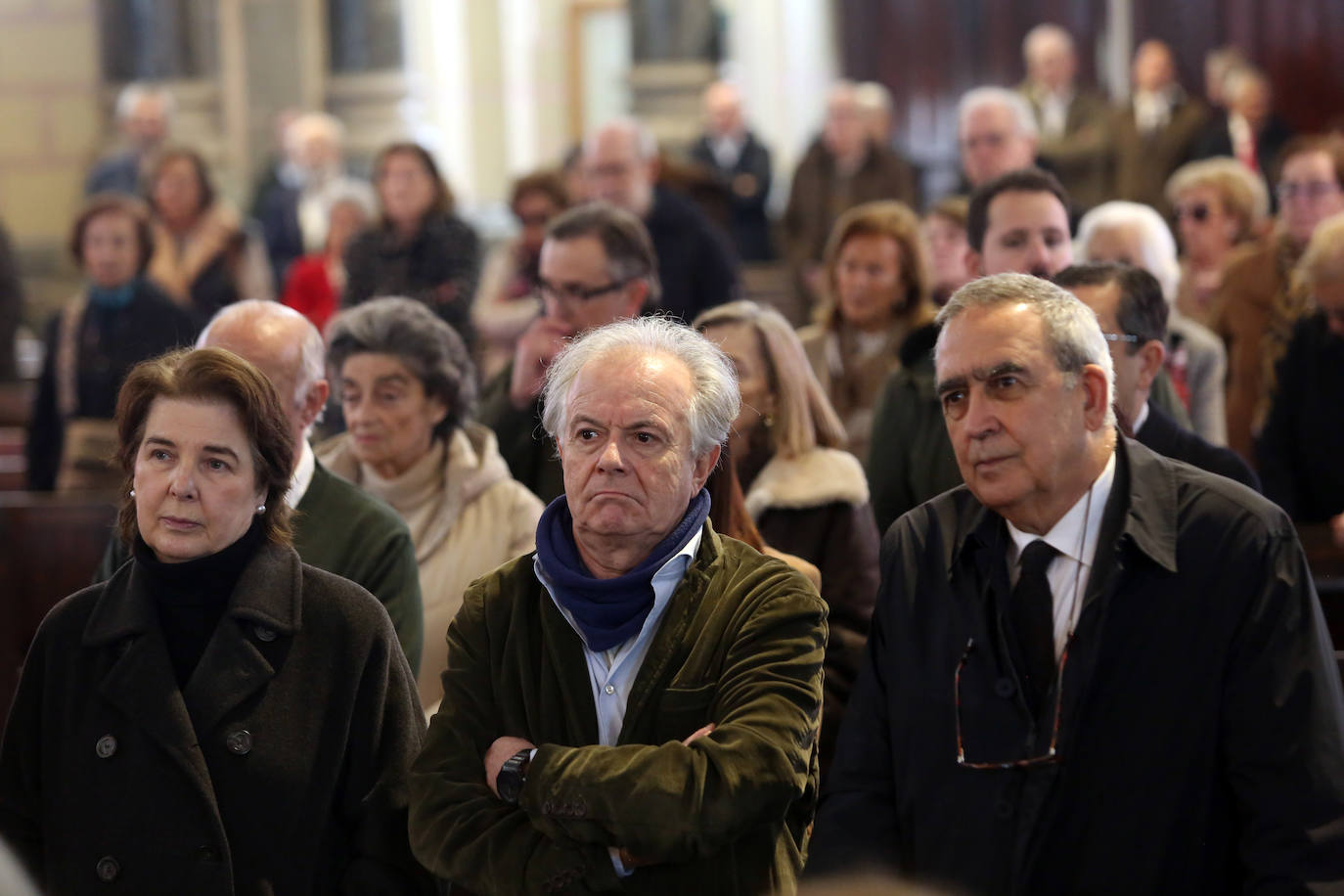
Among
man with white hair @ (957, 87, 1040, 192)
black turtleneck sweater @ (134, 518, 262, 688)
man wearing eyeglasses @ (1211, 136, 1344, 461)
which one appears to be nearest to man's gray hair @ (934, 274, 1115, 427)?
black turtleneck sweater @ (134, 518, 262, 688)

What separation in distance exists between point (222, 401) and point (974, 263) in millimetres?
2471

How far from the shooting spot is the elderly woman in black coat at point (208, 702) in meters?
2.76

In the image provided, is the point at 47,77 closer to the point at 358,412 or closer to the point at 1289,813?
the point at 358,412

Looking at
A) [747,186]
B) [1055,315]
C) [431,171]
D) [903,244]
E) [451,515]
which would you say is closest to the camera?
[1055,315]

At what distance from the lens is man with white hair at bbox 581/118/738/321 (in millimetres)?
6422

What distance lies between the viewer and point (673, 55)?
12.4 meters

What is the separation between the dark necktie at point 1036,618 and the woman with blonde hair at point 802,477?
A: 872 mm

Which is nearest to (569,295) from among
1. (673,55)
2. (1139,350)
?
(1139,350)

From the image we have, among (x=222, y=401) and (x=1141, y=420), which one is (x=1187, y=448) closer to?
(x=1141, y=420)

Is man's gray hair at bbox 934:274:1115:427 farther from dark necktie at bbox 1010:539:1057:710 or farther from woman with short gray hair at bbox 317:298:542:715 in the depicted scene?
woman with short gray hair at bbox 317:298:542:715

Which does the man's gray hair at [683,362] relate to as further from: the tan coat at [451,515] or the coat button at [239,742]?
the tan coat at [451,515]

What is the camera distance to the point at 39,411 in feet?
22.9

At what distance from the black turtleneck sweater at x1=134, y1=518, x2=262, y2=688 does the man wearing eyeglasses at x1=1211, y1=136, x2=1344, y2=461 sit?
12.3ft

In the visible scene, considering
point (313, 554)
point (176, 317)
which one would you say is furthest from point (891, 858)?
point (176, 317)
